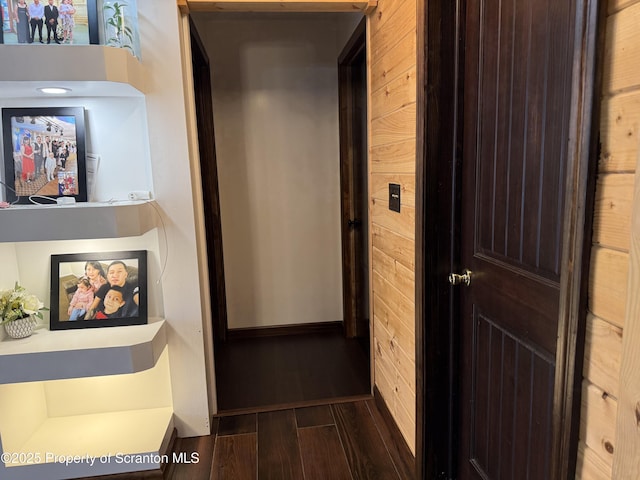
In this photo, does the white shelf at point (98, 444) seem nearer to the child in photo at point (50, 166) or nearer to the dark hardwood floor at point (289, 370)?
the dark hardwood floor at point (289, 370)

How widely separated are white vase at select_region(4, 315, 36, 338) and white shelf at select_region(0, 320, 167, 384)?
0.03 meters

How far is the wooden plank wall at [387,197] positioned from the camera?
1.67 m

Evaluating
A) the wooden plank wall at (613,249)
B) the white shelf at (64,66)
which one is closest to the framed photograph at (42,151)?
the white shelf at (64,66)

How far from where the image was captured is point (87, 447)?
1876 mm

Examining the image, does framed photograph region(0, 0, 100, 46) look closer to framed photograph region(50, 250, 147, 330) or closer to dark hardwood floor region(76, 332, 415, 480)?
framed photograph region(50, 250, 147, 330)

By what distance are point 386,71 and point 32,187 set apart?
1.65 meters

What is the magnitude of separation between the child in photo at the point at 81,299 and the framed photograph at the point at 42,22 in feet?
3.30

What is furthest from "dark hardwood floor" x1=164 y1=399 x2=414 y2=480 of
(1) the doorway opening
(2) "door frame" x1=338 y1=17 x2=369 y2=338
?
(2) "door frame" x1=338 y1=17 x2=369 y2=338

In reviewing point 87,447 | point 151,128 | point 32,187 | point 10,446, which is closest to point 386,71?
point 151,128

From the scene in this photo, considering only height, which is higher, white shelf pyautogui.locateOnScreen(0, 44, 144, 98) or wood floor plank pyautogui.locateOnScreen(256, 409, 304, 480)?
white shelf pyautogui.locateOnScreen(0, 44, 144, 98)

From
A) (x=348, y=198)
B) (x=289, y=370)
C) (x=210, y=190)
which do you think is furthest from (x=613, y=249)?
(x=210, y=190)

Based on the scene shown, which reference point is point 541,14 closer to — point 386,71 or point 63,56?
point 386,71

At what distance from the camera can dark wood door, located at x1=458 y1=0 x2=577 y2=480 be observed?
1.02 metres

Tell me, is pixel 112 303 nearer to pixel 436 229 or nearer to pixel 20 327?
pixel 20 327
